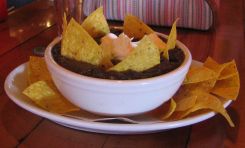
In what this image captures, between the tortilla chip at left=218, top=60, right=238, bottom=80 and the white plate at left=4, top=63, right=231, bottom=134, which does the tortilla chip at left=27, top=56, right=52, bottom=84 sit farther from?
the tortilla chip at left=218, top=60, right=238, bottom=80

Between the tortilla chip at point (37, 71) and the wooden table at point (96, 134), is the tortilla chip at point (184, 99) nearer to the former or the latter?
the wooden table at point (96, 134)

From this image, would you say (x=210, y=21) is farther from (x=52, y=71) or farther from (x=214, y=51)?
(x=52, y=71)

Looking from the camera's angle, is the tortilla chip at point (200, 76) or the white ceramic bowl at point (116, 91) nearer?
the white ceramic bowl at point (116, 91)

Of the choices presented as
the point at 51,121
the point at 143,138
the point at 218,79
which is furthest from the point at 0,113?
the point at 218,79

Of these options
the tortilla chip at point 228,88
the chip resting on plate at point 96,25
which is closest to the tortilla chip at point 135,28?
the chip resting on plate at point 96,25

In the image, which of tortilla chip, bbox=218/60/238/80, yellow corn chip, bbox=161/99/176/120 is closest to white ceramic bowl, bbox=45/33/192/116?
yellow corn chip, bbox=161/99/176/120

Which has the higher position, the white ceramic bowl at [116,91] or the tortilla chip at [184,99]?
the white ceramic bowl at [116,91]

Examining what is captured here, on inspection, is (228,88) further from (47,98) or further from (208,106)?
(47,98)
